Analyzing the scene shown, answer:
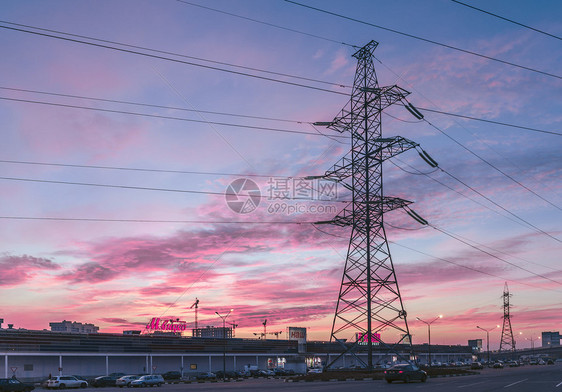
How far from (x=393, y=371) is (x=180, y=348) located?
256ft

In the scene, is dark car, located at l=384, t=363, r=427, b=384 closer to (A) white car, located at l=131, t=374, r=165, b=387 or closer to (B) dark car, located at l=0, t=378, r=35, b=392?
(A) white car, located at l=131, t=374, r=165, b=387

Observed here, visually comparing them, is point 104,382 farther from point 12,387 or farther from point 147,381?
point 12,387

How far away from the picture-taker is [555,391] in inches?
1234

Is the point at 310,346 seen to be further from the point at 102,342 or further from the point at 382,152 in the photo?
the point at 382,152

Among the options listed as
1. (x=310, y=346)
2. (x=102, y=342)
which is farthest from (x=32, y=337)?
(x=310, y=346)

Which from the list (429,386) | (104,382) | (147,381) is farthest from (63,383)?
(429,386)

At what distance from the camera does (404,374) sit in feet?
149

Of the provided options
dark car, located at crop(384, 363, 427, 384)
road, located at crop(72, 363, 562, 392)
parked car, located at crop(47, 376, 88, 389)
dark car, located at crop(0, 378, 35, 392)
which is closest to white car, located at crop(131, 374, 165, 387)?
parked car, located at crop(47, 376, 88, 389)

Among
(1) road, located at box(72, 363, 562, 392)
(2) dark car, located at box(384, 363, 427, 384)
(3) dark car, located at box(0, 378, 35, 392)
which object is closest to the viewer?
(1) road, located at box(72, 363, 562, 392)

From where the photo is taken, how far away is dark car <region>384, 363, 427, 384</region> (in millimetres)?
44906

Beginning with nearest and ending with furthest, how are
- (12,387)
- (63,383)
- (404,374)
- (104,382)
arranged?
(404,374) < (12,387) < (63,383) < (104,382)

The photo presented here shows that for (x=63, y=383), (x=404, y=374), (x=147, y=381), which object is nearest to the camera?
(x=404, y=374)

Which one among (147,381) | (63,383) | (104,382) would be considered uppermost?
(147,381)

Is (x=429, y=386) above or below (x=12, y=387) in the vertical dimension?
above
